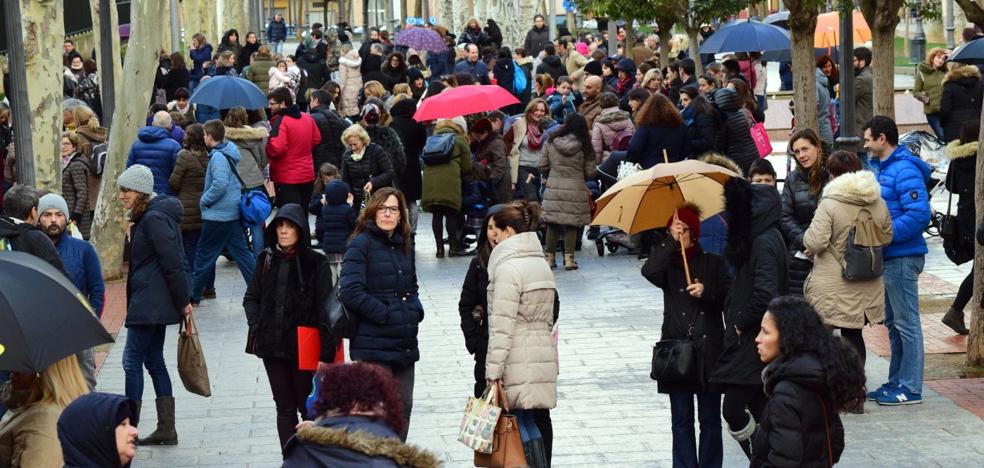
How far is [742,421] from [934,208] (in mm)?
10325

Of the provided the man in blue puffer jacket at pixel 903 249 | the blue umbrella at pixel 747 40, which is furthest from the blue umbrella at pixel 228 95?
the man in blue puffer jacket at pixel 903 249

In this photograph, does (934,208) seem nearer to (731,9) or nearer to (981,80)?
(981,80)

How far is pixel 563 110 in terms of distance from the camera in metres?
20.6

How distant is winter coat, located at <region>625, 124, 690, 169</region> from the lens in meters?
15.6

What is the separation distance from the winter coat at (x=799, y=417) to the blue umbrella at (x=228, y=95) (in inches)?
504

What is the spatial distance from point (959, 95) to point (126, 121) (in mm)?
9821

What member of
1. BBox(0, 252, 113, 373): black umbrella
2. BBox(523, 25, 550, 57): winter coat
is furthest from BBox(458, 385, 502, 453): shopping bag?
BBox(523, 25, 550, 57): winter coat

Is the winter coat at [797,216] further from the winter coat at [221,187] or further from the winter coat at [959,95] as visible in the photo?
the winter coat at [959,95]

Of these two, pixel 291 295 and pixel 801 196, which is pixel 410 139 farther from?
pixel 291 295

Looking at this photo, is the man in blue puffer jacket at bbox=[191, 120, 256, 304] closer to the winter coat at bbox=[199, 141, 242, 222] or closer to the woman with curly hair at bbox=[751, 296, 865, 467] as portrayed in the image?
the winter coat at bbox=[199, 141, 242, 222]

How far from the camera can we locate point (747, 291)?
835cm

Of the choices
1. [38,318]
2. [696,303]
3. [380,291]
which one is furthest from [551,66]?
[38,318]

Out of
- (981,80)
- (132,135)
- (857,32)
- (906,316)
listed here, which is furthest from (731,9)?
(906,316)

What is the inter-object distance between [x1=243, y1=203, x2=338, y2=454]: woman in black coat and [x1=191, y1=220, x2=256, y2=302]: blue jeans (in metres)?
5.68
